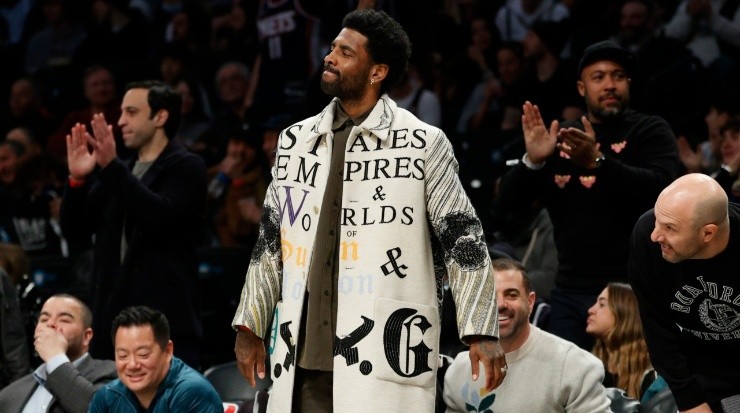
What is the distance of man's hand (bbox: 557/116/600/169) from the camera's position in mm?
5496

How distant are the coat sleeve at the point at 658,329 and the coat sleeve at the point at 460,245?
→ 71 cm

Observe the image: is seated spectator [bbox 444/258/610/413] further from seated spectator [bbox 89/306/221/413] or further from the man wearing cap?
seated spectator [bbox 89/306/221/413]

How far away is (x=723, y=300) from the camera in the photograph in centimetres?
438

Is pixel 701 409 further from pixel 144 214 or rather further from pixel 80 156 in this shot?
pixel 80 156

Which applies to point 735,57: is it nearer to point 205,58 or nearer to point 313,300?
point 205,58

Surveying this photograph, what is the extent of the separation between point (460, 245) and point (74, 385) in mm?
2748

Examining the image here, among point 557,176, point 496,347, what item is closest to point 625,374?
point 557,176

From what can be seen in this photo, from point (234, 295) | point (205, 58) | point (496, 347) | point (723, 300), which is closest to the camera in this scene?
point (496, 347)

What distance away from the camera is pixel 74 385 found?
616 cm

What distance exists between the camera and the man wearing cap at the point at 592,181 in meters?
5.89

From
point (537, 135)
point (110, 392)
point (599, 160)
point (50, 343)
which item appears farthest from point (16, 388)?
point (599, 160)

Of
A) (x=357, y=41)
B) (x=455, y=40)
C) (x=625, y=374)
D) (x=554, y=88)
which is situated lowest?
(x=625, y=374)

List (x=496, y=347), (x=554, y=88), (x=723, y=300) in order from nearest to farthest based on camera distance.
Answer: (x=496, y=347), (x=723, y=300), (x=554, y=88)

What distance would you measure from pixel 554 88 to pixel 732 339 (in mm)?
4425
